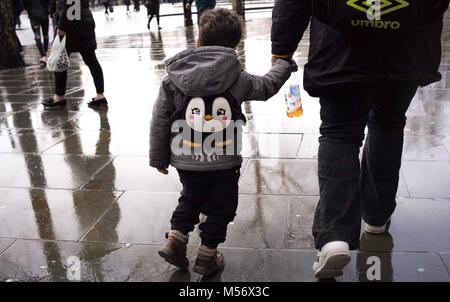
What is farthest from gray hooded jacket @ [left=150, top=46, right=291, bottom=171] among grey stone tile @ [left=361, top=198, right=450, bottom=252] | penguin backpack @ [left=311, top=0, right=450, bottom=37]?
grey stone tile @ [left=361, top=198, right=450, bottom=252]

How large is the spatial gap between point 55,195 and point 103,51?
893 centimetres

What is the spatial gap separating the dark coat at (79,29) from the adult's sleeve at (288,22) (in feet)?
13.4

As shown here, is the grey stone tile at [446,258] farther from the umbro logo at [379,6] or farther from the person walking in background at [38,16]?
the person walking in background at [38,16]

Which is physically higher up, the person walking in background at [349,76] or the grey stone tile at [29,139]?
the person walking in background at [349,76]

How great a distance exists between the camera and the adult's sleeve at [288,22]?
2.40 meters

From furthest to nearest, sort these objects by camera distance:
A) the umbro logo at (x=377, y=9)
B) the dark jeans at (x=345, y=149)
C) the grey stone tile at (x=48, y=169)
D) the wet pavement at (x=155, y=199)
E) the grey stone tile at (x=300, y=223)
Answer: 1. the grey stone tile at (x=48, y=169)
2. the grey stone tile at (x=300, y=223)
3. the wet pavement at (x=155, y=199)
4. the dark jeans at (x=345, y=149)
5. the umbro logo at (x=377, y=9)

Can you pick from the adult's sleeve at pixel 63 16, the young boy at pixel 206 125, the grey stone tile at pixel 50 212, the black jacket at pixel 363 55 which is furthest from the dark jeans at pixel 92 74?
the black jacket at pixel 363 55

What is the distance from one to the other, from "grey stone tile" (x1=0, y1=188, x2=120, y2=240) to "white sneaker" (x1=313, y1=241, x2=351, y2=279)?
1.46 meters

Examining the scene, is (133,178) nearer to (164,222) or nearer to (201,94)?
(164,222)

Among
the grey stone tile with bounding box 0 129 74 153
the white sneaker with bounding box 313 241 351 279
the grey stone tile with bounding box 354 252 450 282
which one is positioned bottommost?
the grey stone tile with bounding box 0 129 74 153

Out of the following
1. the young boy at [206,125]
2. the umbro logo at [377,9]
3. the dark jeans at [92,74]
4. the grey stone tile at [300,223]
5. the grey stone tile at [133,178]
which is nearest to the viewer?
the umbro logo at [377,9]

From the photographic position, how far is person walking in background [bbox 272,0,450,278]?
2152mm

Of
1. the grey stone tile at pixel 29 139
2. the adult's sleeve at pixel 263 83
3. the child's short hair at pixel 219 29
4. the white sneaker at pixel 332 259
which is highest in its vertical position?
the child's short hair at pixel 219 29

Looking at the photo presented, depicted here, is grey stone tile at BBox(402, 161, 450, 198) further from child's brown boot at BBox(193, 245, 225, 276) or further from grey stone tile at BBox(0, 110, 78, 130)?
grey stone tile at BBox(0, 110, 78, 130)
